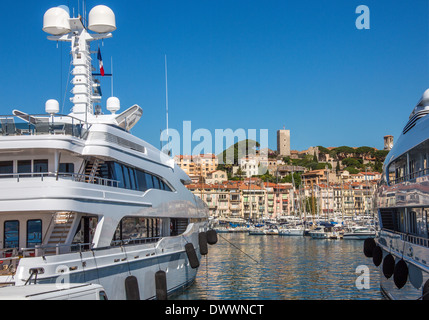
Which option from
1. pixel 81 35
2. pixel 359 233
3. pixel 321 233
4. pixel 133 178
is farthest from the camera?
pixel 321 233

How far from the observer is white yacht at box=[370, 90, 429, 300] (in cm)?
1384

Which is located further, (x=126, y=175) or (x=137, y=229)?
(x=137, y=229)

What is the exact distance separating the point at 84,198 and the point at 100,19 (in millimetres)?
8932

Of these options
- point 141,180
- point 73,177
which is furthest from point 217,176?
point 73,177

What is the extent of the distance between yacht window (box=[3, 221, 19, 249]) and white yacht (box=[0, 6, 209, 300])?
3cm

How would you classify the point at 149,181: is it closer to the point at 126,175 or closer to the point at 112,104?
the point at 126,175

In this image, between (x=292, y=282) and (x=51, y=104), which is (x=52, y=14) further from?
(x=292, y=282)

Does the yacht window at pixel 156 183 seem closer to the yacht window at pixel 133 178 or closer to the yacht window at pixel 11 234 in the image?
the yacht window at pixel 133 178

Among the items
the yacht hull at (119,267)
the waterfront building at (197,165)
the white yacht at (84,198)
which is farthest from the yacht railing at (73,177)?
the waterfront building at (197,165)

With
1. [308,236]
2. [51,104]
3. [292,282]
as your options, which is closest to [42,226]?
[51,104]

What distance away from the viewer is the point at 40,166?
48.1 ft

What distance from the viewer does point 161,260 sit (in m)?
18.1

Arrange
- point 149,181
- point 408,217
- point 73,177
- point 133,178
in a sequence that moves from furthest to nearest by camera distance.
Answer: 1. point 149,181
2. point 408,217
3. point 133,178
4. point 73,177
